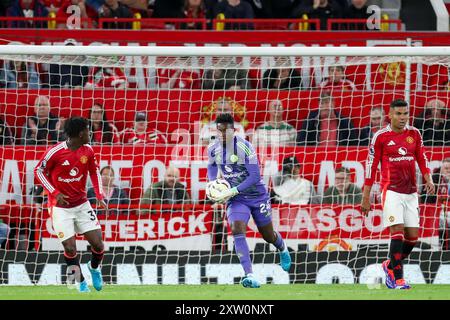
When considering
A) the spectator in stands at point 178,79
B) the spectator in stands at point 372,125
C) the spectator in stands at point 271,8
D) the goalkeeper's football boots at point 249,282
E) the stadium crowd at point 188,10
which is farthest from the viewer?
the spectator in stands at point 271,8

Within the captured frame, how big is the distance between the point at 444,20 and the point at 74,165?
24.4 ft

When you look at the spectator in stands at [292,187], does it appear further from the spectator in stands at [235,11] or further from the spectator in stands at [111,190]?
the spectator in stands at [235,11]

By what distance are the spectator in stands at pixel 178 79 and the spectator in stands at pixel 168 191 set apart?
143cm

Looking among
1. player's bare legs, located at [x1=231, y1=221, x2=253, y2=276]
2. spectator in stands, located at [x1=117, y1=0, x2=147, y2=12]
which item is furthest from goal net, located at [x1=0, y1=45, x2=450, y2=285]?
spectator in stands, located at [x1=117, y1=0, x2=147, y2=12]

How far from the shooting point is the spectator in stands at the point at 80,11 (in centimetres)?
1691

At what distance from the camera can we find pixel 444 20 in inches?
685

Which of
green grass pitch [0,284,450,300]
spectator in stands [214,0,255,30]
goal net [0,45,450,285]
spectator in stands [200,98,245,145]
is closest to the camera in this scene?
green grass pitch [0,284,450,300]

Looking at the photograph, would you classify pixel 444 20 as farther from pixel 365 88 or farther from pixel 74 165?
pixel 74 165

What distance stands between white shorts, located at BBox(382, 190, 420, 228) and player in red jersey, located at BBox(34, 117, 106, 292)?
10.2 ft

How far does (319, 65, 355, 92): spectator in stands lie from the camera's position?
15609 millimetres

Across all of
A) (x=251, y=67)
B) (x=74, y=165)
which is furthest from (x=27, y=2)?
(x=74, y=165)

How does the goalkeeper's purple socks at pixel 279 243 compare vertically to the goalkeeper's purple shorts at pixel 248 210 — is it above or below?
below

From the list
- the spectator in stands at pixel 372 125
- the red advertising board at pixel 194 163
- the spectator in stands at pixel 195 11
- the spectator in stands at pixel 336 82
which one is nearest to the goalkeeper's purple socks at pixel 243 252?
the red advertising board at pixel 194 163

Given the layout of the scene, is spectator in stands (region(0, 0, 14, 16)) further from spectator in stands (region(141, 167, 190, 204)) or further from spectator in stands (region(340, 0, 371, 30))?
spectator in stands (region(340, 0, 371, 30))
